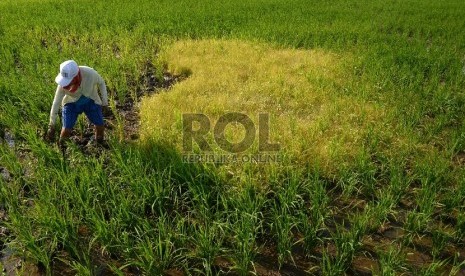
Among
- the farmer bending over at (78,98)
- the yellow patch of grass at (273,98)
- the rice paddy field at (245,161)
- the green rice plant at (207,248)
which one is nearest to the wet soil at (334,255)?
the rice paddy field at (245,161)

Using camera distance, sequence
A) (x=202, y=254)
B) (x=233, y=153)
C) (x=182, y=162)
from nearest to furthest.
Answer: (x=202, y=254)
(x=182, y=162)
(x=233, y=153)

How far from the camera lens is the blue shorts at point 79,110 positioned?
3.67 m

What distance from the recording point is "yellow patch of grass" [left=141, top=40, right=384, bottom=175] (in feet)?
13.1

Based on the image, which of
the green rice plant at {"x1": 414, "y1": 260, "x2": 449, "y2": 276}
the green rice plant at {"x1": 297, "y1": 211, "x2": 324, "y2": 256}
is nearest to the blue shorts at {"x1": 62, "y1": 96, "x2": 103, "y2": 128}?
the green rice plant at {"x1": 297, "y1": 211, "x2": 324, "y2": 256}

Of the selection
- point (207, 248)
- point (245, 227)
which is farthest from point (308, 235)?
point (207, 248)

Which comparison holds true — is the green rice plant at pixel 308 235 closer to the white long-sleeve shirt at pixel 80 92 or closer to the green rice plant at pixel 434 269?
the green rice plant at pixel 434 269

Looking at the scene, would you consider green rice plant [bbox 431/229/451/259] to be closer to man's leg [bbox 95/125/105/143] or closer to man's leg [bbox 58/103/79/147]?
man's leg [bbox 95/125/105/143]

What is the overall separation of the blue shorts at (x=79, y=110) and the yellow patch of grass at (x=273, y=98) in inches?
22.8

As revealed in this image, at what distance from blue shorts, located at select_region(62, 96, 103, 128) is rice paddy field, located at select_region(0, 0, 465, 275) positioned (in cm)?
25

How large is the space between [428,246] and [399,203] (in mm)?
525

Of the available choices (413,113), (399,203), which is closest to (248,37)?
(413,113)

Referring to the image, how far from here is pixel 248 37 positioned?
7570mm

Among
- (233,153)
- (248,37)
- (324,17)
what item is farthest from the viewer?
(324,17)

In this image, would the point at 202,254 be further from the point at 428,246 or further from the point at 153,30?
the point at 153,30
